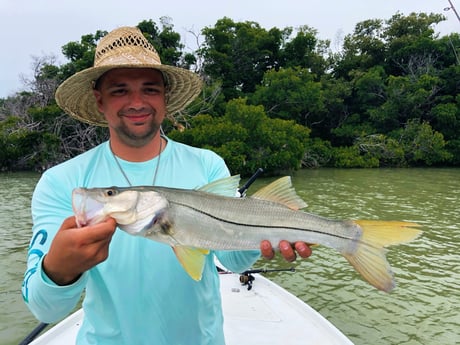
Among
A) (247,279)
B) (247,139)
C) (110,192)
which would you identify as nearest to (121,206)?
(110,192)

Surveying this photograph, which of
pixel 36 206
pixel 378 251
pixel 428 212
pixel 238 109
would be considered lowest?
pixel 428 212

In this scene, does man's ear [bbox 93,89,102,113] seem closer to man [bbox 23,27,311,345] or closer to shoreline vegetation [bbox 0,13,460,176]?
man [bbox 23,27,311,345]

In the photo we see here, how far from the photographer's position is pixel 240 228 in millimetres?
1749

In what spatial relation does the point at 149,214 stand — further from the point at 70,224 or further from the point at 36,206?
the point at 36,206

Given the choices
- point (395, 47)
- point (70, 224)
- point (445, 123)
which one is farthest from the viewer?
point (395, 47)

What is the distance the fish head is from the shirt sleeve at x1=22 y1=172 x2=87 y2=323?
0.29 m

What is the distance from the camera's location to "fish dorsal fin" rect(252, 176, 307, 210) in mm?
1880

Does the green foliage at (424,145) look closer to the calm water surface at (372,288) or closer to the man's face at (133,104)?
the calm water surface at (372,288)

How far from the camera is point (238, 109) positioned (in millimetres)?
22609

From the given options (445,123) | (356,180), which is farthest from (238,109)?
(445,123)

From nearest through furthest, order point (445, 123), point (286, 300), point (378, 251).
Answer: point (378, 251), point (286, 300), point (445, 123)

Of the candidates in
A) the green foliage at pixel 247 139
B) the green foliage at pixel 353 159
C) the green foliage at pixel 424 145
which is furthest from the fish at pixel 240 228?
the green foliage at pixel 424 145

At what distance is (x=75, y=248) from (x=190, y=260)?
0.46 metres

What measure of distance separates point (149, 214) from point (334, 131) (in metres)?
32.3
